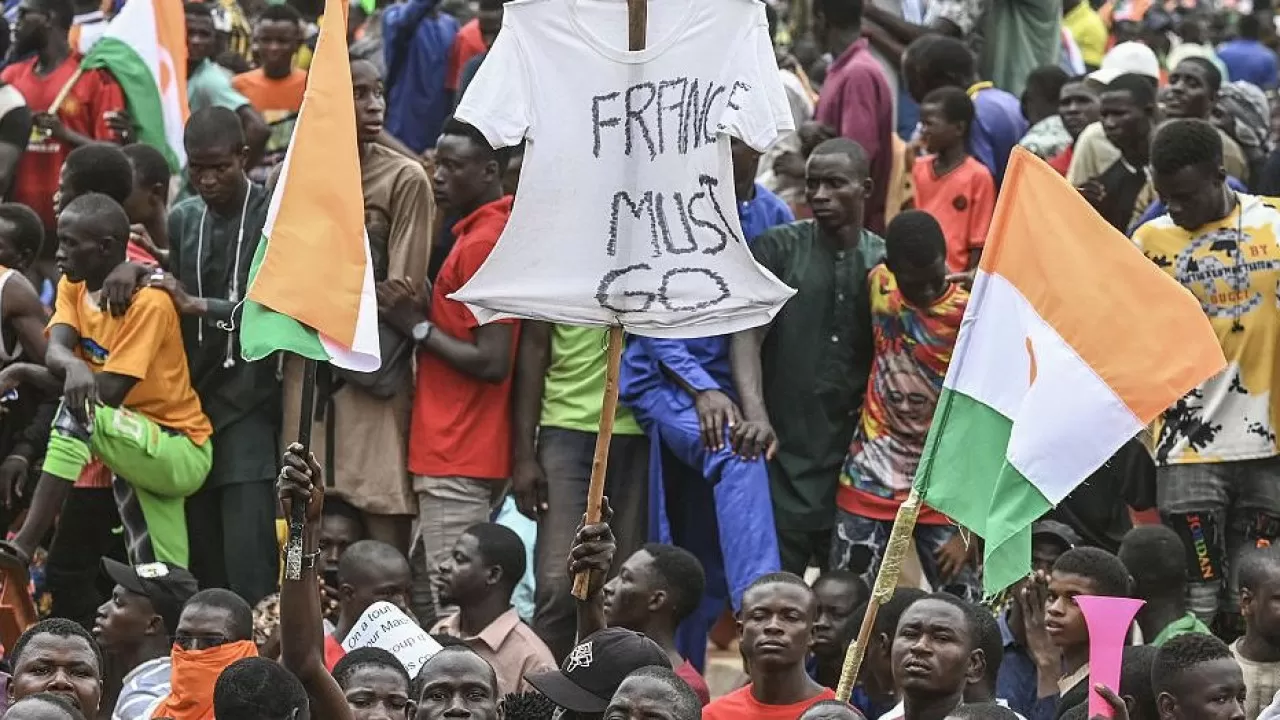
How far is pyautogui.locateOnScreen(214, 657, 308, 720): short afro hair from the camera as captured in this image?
6402 millimetres

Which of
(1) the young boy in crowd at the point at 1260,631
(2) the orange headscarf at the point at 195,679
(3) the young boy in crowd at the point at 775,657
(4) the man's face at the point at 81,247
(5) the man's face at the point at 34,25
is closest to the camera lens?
(2) the orange headscarf at the point at 195,679

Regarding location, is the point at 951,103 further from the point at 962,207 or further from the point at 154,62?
the point at 154,62

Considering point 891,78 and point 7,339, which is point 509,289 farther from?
point 891,78

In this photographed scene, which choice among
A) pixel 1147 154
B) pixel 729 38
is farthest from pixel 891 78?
pixel 729 38

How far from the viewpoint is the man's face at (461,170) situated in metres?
10.2

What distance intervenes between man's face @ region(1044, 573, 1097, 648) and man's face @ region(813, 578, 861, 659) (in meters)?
0.83

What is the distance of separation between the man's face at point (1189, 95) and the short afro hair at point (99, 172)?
5103 mm

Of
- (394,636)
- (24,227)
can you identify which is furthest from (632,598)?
(24,227)

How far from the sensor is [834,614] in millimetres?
9211

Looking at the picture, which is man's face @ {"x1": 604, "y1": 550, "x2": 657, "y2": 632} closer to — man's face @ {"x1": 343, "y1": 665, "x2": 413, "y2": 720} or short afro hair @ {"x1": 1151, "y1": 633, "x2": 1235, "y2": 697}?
man's face @ {"x1": 343, "y1": 665, "x2": 413, "y2": 720}

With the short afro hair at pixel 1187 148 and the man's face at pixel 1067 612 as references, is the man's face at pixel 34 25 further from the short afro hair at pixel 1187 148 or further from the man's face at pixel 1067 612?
the man's face at pixel 1067 612

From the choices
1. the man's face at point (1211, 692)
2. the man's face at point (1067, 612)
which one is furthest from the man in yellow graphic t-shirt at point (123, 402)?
the man's face at point (1211, 692)

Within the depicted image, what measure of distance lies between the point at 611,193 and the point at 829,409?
8.97ft

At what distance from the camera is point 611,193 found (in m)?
7.46
